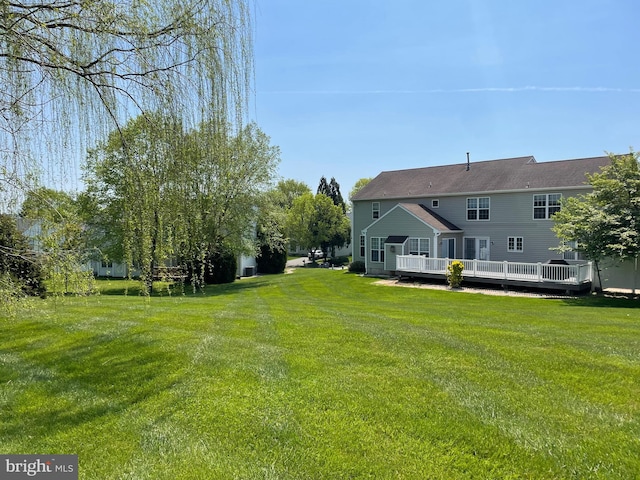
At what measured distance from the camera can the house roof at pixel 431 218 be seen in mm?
20858

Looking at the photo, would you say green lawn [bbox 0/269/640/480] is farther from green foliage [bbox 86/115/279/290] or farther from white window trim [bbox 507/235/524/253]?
white window trim [bbox 507/235/524/253]

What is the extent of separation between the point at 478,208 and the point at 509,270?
5168mm

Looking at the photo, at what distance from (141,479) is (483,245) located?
21682 mm

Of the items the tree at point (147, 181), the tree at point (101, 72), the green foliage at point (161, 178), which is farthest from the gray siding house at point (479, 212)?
the tree at point (101, 72)

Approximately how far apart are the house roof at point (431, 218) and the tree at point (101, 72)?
1843 cm

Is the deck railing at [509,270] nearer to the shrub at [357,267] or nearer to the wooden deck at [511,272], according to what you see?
the wooden deck at [511,272]

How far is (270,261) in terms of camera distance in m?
30.9

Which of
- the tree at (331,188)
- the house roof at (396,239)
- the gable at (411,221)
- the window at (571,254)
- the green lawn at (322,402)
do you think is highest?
the tree at (331,188)

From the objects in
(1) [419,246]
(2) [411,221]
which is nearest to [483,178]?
(2) [411,221]

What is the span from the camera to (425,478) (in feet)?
7.88

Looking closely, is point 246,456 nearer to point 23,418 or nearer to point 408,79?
point 23,418

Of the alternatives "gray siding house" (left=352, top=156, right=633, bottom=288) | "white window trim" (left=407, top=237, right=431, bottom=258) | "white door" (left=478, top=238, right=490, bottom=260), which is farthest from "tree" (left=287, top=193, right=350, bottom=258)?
"white door" (left=478, top=238, right=490, bottom=260)

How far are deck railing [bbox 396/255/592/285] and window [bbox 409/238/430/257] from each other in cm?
138

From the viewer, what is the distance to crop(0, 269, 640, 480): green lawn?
→ 2.57m
